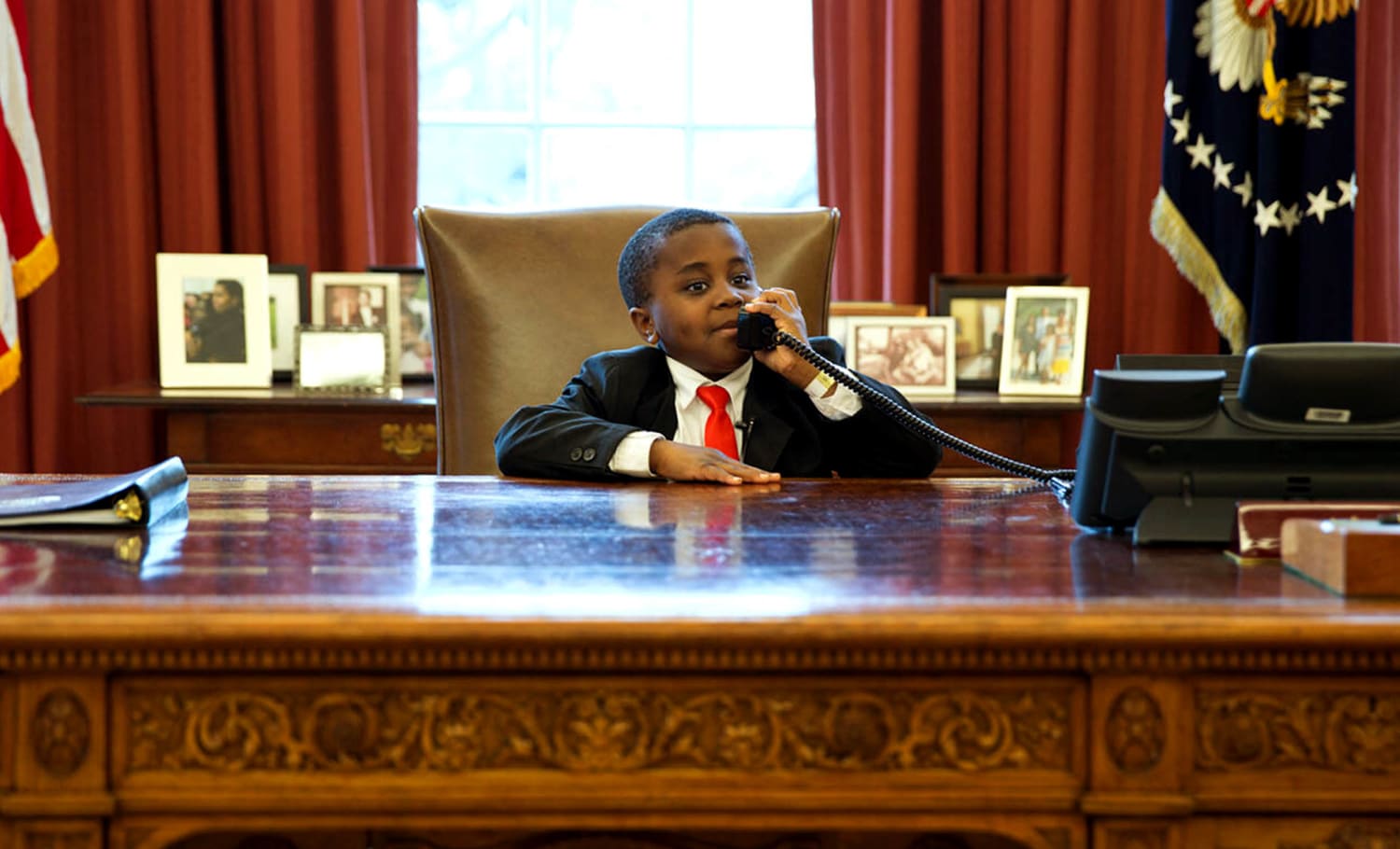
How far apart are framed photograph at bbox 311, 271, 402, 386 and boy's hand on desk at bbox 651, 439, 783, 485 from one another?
5.22 feet

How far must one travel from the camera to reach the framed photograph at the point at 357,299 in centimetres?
308

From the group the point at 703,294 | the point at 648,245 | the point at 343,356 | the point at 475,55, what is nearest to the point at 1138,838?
the point at 703,294

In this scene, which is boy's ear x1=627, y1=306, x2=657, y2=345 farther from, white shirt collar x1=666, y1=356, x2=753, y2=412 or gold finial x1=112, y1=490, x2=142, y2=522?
gold finial x1=112, y1=490, x2=142, y2=522

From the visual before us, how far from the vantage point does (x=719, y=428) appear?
1.89m

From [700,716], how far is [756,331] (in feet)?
3.26

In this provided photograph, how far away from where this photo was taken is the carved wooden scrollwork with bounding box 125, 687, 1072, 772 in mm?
870

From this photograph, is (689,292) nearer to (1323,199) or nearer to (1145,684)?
(1145,684)

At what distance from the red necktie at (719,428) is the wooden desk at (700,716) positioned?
98 centimetres

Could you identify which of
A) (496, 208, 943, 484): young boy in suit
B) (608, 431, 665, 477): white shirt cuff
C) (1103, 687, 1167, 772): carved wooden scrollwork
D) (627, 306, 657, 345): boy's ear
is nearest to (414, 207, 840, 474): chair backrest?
(627, 306, 657, 345): boy's ear

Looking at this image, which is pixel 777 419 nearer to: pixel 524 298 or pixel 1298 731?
pixel 524 298

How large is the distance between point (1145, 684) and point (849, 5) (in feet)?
9.20

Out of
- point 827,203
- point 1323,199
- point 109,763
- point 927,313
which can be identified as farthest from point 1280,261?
point 109,763

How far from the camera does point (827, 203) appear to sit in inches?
137

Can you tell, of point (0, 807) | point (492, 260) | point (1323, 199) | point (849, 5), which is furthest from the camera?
point (849, 5)
